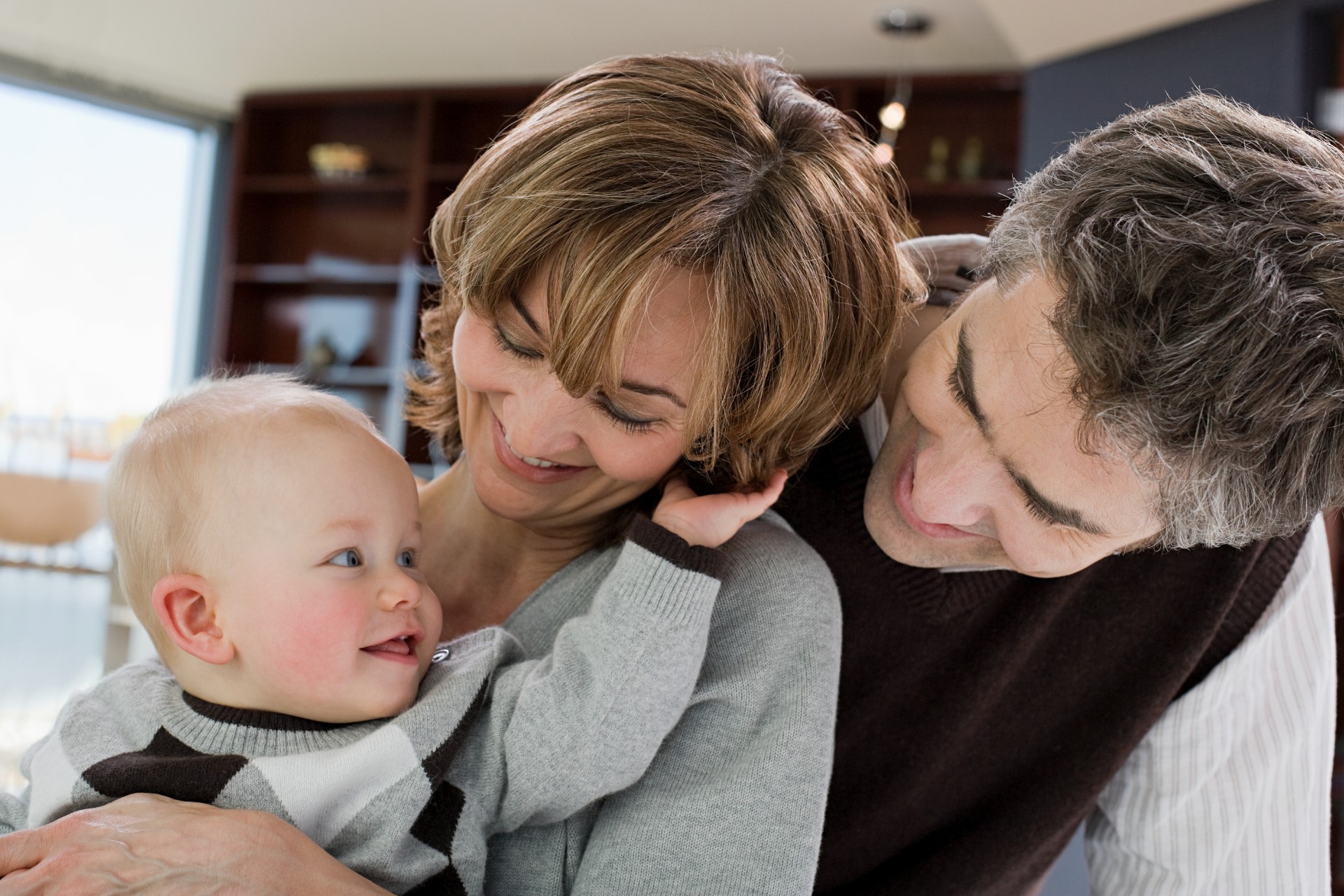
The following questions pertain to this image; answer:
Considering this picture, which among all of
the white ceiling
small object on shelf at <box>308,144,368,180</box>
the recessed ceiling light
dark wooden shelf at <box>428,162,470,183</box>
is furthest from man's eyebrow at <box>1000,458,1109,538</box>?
small object on shelf at <box>308,144,368,180</box>

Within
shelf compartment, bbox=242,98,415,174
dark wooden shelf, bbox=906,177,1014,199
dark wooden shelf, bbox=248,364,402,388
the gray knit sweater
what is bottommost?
the gray knit sweater

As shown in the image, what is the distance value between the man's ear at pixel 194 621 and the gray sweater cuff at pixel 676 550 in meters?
0.41

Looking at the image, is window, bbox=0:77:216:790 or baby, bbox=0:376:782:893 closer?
baby, bbox=0:376:782:893

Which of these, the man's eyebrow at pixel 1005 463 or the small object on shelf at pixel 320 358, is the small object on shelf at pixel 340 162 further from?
the man's eyebrow at pixel 1005 463

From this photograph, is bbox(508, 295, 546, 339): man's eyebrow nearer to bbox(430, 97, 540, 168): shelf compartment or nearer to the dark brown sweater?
the dark brown sweater

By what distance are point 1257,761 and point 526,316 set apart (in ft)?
3.39

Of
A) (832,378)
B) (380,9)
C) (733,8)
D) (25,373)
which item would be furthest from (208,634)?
(25,373)

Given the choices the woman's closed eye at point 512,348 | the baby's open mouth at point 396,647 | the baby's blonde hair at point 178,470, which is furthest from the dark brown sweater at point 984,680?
the baby's blonde hair at point 178,470

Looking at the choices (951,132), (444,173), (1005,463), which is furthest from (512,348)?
(444,173)

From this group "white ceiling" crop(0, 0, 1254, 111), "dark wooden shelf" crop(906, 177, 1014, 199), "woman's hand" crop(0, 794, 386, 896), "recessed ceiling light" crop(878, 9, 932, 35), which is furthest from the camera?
"dark wooden shelf" crop(906, 177, 1014, 199)

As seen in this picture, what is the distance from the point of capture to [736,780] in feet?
3.79

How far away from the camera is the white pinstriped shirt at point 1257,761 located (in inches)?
58.7

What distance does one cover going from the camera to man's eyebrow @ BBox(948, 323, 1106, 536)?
3.91 ft

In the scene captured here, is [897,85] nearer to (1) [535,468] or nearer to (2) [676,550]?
(1) [535,468]
